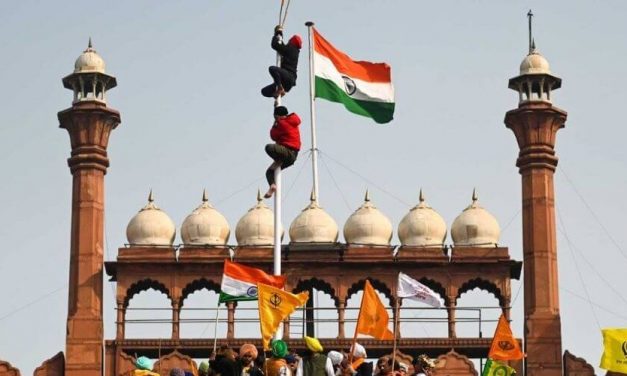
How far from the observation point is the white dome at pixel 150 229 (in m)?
48.6

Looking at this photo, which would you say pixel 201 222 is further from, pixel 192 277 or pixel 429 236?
pixel 429 236

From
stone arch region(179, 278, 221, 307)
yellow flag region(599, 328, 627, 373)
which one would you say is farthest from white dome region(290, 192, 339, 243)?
yellow flag region(599, 328, 627, 373)

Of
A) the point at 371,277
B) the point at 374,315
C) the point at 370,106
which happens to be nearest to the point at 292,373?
the point at 374,315

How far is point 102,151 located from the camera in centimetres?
4878

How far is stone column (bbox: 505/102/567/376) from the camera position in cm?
4625

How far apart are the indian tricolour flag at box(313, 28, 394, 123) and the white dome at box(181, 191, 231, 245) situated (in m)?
7.67

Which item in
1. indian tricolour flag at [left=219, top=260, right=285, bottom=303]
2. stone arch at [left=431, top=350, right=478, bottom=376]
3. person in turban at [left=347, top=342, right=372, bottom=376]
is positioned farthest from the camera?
stone arch at [left=431, top=350, right=478, bottom=376]

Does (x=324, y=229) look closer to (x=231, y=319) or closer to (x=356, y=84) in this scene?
(x=231, y=319)

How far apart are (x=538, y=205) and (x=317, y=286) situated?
545cm

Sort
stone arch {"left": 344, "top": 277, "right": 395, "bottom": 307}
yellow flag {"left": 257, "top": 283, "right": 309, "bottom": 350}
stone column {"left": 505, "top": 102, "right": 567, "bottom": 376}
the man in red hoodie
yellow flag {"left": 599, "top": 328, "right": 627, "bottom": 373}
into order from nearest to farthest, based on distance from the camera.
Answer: yellow flag {"left": 257, "top": 283, "right": 309, "bottom": 350}, the man in red hoodie, yellow flag {"left": 599, "top": 328, "right": 627, "bottom": 373}, stone column {"left": 505, "top": 102, "right": 567, "bottom": 376}, stone arch {"left": 344, "top": 277, "right": 395, "bottom": 307}

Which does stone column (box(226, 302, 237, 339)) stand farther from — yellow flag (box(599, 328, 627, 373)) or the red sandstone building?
yellow flag (box(599, 328, 627, 373))

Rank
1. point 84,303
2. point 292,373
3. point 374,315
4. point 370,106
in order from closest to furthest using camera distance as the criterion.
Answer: point 292,373 → point 374,315 → point 370,106 → point 84,303

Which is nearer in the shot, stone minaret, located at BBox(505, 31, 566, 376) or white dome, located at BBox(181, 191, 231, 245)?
stone minaret, located at BBox(505, 31, 566, 376)

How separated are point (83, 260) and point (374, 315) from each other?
16.1 meters
